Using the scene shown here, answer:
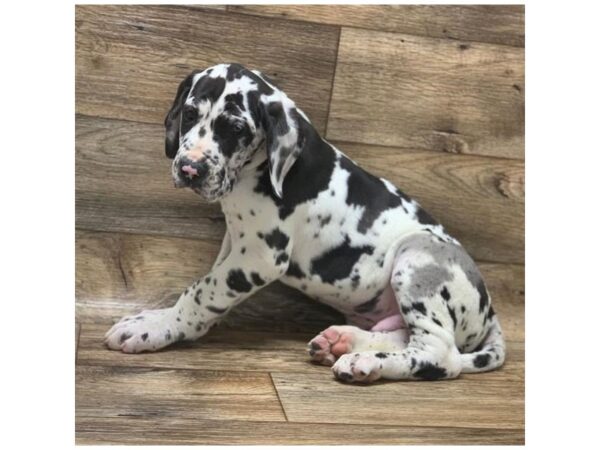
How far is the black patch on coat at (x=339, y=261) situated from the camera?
4.18 metres

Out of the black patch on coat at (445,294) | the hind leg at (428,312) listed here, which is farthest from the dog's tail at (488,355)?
the black patch on coat at (445,294)

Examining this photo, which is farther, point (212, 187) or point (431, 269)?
point (431, 269)

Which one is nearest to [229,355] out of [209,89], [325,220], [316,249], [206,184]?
[316,249]

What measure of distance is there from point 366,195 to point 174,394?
1.37 m

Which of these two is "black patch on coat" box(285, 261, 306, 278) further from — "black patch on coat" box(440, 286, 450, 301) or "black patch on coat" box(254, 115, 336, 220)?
"black patch on coat" box(440, 286, 450, 301)

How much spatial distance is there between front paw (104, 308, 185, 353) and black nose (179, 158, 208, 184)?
808 mm

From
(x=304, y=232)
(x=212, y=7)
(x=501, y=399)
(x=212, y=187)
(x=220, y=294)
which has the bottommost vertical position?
(x=501, y=399)

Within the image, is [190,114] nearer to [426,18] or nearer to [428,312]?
[428,312]

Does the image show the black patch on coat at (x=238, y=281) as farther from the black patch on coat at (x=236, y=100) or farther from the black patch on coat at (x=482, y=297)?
the black patch on coat at (x=482, y=297)

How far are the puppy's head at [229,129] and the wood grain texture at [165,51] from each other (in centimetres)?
45

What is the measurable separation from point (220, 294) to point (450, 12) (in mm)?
1981

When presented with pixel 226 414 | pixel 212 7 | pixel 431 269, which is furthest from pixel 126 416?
pixel 212 7

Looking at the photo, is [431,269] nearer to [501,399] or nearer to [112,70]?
[501,399]

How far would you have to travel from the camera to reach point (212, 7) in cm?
440
